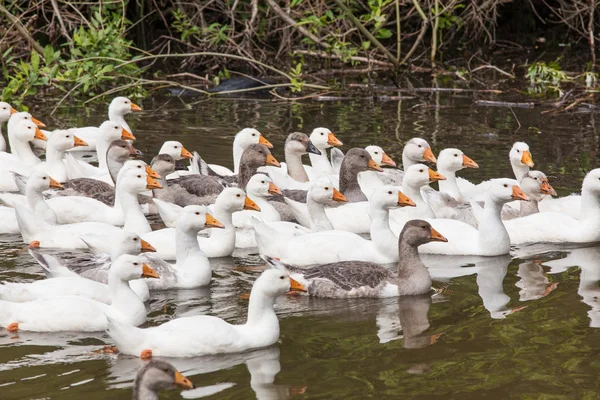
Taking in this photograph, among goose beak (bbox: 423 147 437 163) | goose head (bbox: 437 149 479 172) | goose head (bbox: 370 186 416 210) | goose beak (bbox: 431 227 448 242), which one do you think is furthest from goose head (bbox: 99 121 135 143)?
goose beak (bbox: 431 227 448 242)

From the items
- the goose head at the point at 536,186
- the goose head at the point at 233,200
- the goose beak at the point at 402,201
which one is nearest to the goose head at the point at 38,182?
the goose head at the point at 233,200

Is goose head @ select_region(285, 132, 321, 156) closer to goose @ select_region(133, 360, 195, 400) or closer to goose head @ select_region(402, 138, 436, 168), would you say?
goose head @ select_region(402, 138, 436, 168)

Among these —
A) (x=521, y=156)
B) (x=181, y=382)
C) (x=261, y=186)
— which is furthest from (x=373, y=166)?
(x=181, y=382)

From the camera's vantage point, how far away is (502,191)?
1113 centimetres

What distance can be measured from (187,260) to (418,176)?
3.14 metres

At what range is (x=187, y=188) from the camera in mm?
12875

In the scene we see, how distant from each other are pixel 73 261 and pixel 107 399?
2.92 m

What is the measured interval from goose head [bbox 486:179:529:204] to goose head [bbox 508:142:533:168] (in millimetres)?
1838

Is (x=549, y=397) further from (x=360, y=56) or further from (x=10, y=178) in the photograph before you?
(x=360, y=56)

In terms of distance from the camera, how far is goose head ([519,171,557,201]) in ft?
39.9

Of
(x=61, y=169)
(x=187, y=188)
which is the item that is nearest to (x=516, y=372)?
(x=187, y=188)

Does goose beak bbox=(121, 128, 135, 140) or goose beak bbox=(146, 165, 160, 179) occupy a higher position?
goose beak bbox=(121, 128, 135, 140)

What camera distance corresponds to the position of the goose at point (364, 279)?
9.57m

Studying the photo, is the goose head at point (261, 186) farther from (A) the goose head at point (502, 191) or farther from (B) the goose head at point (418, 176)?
(A) the goose head at point (502, 191)
